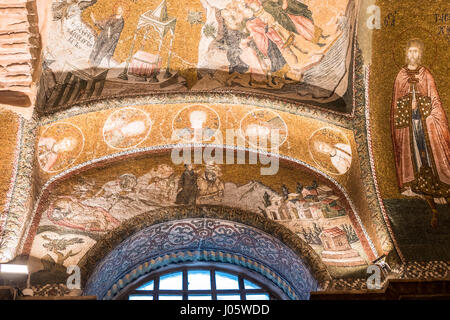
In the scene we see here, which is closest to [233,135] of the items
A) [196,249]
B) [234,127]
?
[234,127]

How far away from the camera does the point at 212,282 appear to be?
32.6ft

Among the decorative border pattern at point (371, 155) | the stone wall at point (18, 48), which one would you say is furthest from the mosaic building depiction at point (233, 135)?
the stone wall at point (18, 48)

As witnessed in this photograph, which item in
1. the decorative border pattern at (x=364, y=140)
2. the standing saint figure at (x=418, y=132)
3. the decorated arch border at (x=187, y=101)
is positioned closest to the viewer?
the decorated arch border at (x=187, y=101)

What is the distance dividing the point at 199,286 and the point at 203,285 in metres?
0.06

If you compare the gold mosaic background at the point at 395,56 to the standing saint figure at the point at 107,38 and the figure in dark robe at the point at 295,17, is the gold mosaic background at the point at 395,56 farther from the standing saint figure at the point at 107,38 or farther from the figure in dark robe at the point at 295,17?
the standing saint figure at the point at 107,38

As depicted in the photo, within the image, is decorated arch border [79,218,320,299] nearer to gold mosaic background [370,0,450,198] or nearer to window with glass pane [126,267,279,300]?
window with glass pane [126,267,279,300]

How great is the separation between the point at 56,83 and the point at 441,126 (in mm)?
5517

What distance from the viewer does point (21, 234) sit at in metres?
8.80

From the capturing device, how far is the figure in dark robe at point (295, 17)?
9.77m

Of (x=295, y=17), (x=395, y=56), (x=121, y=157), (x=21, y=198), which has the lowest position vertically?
(x=21, y=198)

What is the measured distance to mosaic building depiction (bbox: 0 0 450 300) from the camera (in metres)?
9.34

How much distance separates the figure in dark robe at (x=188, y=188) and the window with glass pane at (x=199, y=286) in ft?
3.54

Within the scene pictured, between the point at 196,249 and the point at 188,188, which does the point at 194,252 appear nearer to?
the point at 196,249

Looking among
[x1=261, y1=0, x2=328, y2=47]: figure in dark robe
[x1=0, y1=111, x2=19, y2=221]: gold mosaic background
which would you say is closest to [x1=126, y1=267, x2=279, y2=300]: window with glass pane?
[x1=0, y1=111, x2=19, y2=221]: gold mosaic background
